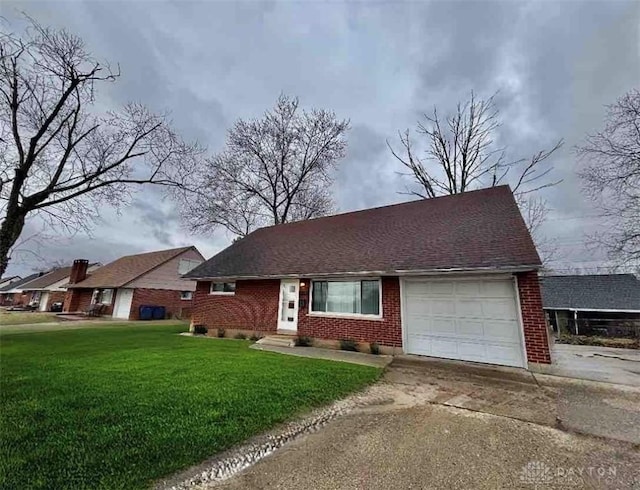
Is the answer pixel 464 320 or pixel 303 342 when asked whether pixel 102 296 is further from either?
pixel 464 320

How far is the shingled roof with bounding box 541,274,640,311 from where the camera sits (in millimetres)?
19500

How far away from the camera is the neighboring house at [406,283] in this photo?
24.3 ft

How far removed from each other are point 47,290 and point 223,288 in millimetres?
33940

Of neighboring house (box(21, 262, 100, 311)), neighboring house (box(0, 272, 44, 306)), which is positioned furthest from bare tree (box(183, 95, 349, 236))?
neighboring house (box(0, 272, 44, 306))

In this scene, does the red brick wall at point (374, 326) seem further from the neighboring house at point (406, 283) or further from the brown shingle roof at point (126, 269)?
the brown shingle roof at point (126, 269)

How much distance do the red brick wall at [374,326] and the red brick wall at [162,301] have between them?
60.1 ft

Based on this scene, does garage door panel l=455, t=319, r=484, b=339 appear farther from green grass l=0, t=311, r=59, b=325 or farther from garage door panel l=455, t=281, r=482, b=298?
green grass l=0, t=311, r=59, b=325

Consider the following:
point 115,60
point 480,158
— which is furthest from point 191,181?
point 480,158

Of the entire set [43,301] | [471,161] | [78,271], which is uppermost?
[471,161]

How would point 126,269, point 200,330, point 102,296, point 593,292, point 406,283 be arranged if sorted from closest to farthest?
point 406,283
point 200,330
point 593,292
point 102,296
point 126,269

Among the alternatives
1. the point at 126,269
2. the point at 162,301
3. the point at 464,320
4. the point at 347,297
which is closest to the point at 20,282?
the point at 126,269

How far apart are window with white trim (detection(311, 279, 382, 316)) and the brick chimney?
28308 mm

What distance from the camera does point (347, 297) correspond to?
Result: 32.6ft

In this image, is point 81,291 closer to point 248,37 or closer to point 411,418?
point 248,37
